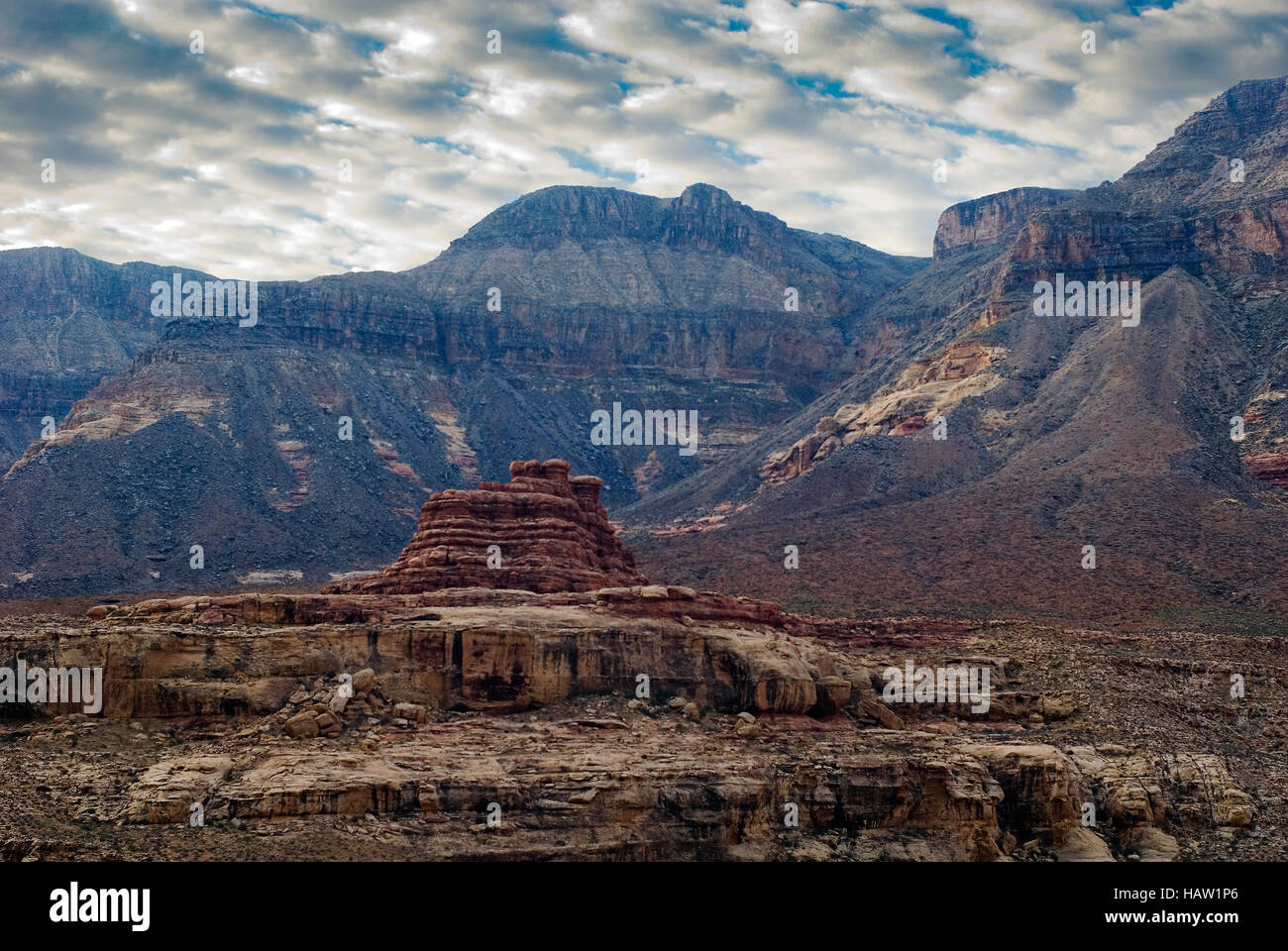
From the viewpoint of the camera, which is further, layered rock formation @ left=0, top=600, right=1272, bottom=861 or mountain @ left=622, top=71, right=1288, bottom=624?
mountain @ left=622, top=71, right=1288, bottom=624

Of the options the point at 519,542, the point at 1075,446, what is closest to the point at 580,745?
the point at 519,542

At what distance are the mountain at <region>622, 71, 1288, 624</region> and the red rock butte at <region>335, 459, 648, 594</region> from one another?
71.0ft

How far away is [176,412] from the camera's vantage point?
165 m

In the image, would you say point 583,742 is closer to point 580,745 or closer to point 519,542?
point 580,745

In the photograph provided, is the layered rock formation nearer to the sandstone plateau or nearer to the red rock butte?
the sandstone plateau

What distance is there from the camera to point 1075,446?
129 metres

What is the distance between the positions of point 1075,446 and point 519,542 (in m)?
66.4

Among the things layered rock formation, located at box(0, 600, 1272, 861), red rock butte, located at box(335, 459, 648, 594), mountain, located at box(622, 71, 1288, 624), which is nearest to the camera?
layered rock formation, located at box(0, 600, 1272, 861)

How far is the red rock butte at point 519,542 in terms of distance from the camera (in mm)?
71312

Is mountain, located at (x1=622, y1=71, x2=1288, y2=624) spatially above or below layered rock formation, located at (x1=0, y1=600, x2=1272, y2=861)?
above

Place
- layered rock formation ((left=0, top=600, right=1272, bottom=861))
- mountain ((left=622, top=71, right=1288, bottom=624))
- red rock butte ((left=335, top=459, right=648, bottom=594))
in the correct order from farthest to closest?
mountain ((left=622, top=71, right=1288, bottom=624))
red rock butte ((left=335, top=459, right=648, bottom=594))
layered rock formation ((left=0, top=600, right=1272, bottom=861))

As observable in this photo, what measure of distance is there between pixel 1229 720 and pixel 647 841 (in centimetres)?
2809

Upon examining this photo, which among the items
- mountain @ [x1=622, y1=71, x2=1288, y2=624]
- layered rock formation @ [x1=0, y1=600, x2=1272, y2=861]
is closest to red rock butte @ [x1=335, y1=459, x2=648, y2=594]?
layered rock formation @ [x1=0, y1=600, x2=1272, y2=861]

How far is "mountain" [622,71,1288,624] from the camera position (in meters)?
105
